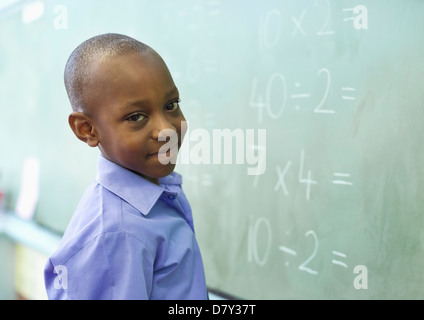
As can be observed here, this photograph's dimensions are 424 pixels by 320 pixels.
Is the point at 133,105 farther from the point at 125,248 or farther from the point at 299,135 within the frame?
the point at 299,135

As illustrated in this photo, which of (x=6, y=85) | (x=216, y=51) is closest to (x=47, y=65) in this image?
(x=6, y=85)

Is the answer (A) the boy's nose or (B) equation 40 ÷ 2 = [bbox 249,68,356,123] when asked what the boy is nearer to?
(A) the boy's nose

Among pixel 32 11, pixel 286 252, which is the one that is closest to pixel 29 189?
pixel 32 11

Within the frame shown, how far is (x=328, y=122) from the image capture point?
3.25ft

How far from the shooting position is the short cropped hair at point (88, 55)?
70cm

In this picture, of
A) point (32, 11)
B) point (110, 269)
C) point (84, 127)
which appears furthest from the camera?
point (32, 11)

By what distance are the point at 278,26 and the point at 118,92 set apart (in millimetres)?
515

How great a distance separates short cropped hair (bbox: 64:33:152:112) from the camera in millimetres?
697

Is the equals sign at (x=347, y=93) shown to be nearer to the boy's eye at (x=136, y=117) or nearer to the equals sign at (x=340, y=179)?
the equals sign at (x=340, y=179)

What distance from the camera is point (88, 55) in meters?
0.71

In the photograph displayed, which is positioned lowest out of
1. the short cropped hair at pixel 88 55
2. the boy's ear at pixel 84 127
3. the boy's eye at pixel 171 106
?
the boy's ear at pixel 84 127

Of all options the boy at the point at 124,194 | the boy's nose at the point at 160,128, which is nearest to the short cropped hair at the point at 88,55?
the boy at the point at 124,194

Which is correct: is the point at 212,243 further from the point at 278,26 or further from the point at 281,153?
the point at 278,26

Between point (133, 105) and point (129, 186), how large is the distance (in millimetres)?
126
